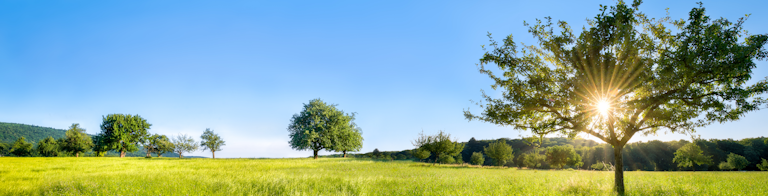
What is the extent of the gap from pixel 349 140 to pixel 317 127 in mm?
6657

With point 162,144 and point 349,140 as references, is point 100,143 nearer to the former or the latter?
point 162,144

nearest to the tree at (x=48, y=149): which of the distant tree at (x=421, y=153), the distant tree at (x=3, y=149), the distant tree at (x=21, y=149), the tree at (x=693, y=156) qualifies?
the distant tree at (x=21, y=149)

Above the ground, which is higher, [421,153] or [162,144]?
[162,144]

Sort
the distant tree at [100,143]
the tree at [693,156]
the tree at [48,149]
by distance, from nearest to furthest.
→ the tree at [693,156] → the distant tree at [100,143] → the tree at [48,149]

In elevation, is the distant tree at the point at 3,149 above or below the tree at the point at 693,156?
Result: below

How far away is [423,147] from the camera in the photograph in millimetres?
47469

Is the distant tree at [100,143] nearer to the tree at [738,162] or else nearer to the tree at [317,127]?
the tree at [317,127]

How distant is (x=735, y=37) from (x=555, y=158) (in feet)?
197

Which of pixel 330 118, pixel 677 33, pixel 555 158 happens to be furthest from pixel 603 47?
pixel 555 158

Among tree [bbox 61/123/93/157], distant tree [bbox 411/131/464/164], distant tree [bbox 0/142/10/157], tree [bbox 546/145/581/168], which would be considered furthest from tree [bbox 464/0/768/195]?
distant tree [bbox 0/142/10/157]

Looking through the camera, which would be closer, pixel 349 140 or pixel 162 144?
pixel 349 140

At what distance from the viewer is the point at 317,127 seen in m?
50.8

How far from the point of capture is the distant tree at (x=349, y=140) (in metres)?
52.0

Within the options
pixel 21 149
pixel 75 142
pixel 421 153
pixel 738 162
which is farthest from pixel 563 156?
pixel 21 149
